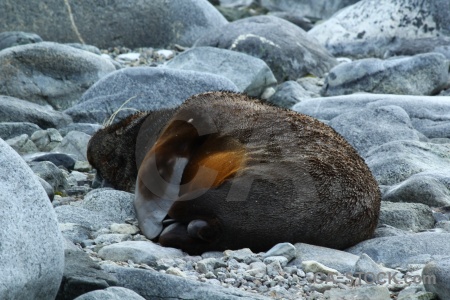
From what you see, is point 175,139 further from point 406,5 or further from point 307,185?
point 406,5

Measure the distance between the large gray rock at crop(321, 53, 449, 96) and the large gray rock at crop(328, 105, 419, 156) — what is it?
3.31m

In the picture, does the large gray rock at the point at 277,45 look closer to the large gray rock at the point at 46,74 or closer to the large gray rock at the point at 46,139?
the large gray rock at the point at 46,74

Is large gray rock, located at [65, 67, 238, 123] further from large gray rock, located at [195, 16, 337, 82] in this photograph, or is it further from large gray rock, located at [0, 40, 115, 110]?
large gray rock, located at [195, 16, 337, 82]

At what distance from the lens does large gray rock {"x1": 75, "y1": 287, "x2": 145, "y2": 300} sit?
13.6 ft

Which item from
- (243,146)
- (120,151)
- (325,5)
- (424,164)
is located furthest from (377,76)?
(325,5)

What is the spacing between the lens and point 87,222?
6.71 meters

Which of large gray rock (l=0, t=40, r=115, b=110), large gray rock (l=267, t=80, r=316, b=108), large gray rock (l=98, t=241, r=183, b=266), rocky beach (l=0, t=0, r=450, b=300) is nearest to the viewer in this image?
rocky beach (l=0, t=0, r=450, b=300)

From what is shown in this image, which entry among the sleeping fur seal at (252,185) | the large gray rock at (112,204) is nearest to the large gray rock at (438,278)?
the sleeping fur seal at (252,185)

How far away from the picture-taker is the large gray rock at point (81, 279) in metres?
4.40

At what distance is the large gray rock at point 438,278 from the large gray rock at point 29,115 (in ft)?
23.1

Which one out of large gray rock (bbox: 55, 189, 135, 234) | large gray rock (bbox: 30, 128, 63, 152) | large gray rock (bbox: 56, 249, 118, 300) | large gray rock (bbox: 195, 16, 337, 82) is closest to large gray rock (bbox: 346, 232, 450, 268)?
large gray rock (bbox: 55, 189, 135, 234)

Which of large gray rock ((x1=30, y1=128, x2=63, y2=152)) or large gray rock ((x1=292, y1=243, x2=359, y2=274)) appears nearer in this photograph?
large gray rock ((x1=292, y1=243, x2=359, y2=274))

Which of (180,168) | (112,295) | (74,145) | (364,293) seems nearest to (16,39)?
(74,145)

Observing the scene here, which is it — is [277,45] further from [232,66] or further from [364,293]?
[364,293]
